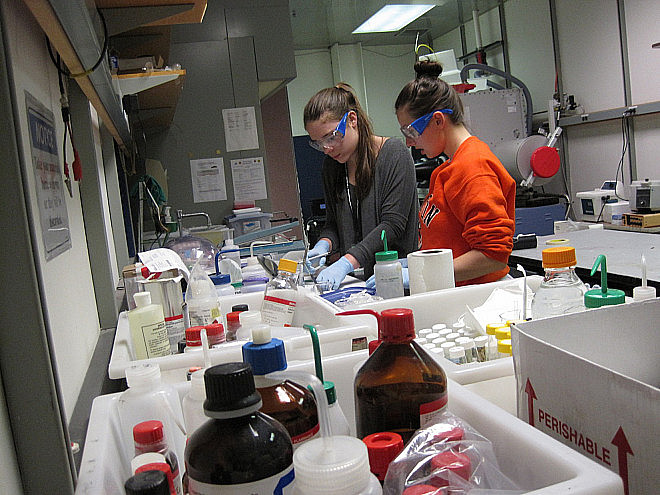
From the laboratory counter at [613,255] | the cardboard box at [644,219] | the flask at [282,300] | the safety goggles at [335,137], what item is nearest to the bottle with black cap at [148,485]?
the flask at [282,300]

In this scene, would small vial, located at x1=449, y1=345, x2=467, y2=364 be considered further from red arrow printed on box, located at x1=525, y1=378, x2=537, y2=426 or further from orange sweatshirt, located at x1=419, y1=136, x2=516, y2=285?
orange sweatshirt, located at x1=419, y1=136, x2=516, y2=285

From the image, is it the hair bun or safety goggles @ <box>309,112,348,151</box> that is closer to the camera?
the hair bun

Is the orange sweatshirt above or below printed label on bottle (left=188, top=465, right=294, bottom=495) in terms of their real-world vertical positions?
above

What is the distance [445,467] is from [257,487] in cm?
18

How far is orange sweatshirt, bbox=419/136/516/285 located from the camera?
5.68ft

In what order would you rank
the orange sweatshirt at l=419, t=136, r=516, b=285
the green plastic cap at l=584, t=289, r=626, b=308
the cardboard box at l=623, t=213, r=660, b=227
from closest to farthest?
1. the green plastic cap at l=584, t=289, r=626, b=308
2. the orange sweatshirt at l=419, t=136, r=516, b=285
3. the cardboard box at l=623, t=213, r=660, b=227

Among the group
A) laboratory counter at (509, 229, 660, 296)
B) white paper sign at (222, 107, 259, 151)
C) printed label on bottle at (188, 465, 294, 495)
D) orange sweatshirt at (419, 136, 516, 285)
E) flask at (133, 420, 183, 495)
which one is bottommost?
laboratory counter at (509, 229, 660, 296)

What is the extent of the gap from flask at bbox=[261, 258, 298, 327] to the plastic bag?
895 millimetres

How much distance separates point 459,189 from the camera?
179 cm

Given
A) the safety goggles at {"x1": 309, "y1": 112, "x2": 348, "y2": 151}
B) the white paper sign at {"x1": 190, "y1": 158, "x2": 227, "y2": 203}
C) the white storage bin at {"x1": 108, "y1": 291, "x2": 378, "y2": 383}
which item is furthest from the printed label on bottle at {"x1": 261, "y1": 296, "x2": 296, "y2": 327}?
the white paper sign at {"x1": 190, "y1": 158, "x2": 227, "y2": 203}

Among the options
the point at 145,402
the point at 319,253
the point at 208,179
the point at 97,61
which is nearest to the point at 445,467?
the point at 145,402

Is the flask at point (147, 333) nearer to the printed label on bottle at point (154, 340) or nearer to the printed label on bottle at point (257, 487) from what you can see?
the printed label on bottle at point (154, 340)

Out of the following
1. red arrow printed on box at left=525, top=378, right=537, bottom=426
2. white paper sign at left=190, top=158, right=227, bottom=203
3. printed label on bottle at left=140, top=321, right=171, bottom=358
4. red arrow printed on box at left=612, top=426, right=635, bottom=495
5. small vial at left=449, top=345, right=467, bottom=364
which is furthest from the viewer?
white paper sign at left=190, top=158, right=227, bottom=203

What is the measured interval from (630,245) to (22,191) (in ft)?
9.62
